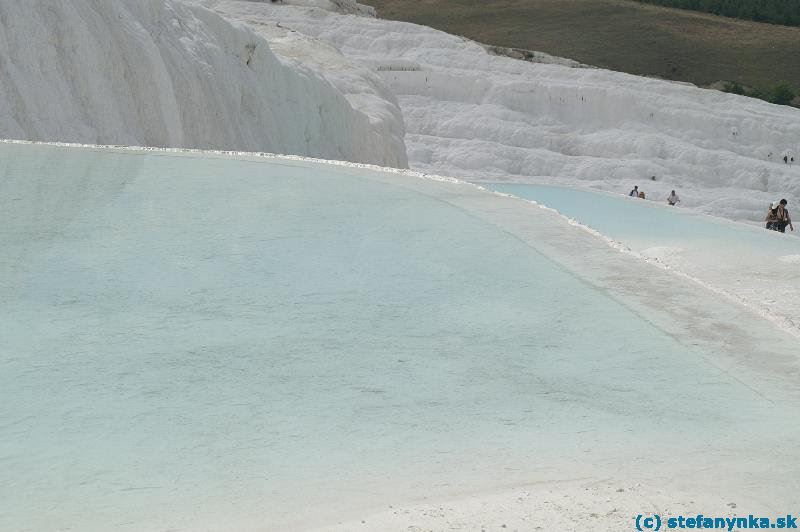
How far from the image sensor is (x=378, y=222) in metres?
5.34

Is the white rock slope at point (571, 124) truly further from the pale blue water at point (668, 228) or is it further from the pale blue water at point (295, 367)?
the pale blue water at point (295, 367)

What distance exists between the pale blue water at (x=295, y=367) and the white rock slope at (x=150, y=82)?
11.6ft

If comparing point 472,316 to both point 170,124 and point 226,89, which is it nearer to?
point 170,124

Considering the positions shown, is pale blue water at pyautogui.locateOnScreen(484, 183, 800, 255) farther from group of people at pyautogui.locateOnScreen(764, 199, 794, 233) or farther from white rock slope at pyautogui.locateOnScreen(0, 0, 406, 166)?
white rock slope at pyautogui.locateOnScreen(0, 0, 406, 166)

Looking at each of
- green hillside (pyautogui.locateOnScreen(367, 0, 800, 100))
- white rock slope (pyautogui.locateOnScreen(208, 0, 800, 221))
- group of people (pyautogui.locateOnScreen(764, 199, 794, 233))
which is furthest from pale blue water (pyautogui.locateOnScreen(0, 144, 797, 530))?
green hillside (pyautogui.locateOnScreen(367, 0, 800, 100))

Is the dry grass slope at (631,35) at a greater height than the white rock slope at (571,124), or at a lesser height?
greater

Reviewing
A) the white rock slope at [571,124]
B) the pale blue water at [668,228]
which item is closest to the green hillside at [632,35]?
the white rock slope at [571,124]

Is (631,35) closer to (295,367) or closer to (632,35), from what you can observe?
(632,35)

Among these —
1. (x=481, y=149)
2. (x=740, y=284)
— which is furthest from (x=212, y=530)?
(x=481, y=149)

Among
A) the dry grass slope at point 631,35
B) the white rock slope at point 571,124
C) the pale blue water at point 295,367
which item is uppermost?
the dry grass slope at point 631,35

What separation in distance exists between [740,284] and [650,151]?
16196 millimetres

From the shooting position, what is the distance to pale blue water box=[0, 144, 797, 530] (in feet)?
9.10

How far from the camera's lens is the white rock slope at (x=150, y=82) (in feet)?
28.7

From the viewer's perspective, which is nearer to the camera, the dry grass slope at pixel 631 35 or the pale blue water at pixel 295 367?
the pale blue water at pixel 295 367
